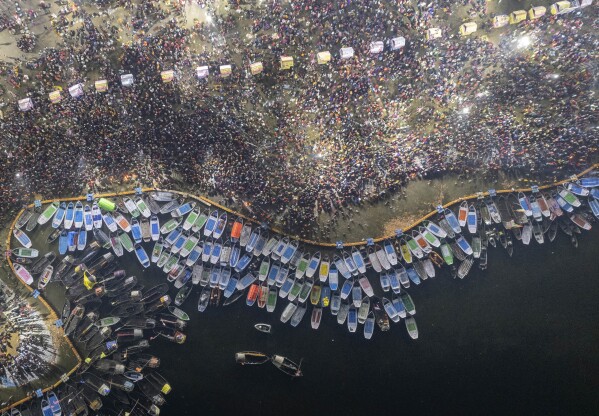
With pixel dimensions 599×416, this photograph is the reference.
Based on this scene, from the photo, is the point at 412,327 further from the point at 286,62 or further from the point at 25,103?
the point at 25,103

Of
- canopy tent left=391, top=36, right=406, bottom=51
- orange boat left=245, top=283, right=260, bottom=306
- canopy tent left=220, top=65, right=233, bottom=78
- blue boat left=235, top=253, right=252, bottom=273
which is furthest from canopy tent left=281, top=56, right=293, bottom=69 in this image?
orange boat left=245, top=283, right=260, bottom=306

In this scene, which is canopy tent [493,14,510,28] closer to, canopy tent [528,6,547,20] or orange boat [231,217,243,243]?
canopy tent [528,6,547,20]

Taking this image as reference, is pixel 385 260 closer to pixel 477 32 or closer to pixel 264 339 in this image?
pixel 264 339

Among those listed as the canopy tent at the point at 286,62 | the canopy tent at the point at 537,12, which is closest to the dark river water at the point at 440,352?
the canopy tent at the point at 537,12

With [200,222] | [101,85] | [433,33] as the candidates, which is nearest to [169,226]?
[200,222]

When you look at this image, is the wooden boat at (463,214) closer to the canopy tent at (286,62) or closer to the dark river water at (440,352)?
the dark river water at (440,352)
